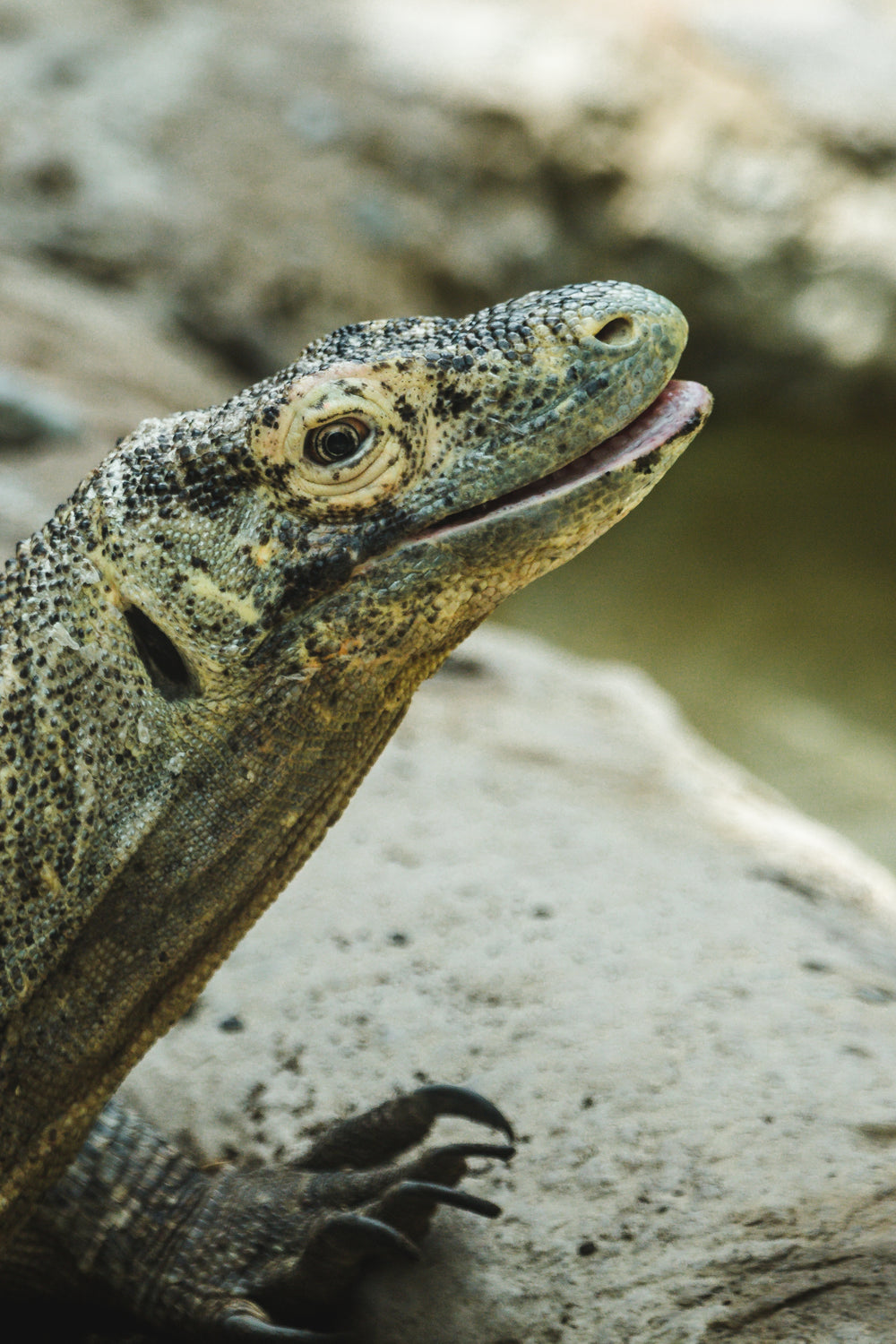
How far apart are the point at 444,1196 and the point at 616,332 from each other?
166 cm

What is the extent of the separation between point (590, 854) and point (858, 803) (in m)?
5.77

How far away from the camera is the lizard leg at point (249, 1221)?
2545 mm

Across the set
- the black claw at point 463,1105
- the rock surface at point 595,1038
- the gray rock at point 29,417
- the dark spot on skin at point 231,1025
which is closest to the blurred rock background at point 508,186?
the gray rock at point 29,417

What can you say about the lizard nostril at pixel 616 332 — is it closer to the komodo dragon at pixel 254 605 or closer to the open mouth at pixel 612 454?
the komodo dragon at pixel 254 605

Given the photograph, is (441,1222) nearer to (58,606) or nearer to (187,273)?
(58,606)

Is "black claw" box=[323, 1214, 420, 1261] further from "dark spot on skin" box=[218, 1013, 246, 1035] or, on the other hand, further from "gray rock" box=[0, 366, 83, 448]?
"gray rock" box=[0, 366, 83, 448]

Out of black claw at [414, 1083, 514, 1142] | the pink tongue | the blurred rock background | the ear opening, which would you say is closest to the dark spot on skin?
black claw at [414, 1083, 514, 1142]

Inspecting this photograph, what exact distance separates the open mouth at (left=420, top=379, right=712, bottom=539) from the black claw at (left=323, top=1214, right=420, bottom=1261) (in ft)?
4.43

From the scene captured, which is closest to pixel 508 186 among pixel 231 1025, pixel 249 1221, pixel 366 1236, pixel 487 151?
pixel 487 151

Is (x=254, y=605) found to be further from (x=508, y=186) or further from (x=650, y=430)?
(x=508, y=186)

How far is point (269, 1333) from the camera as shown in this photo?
250cm

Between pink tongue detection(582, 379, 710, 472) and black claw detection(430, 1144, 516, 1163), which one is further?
black claw detection(430, 1144, 516, 1163)

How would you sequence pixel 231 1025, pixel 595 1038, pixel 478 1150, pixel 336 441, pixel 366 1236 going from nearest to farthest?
pixel 336 441, pixel 366 1236, pixel 478 1150, pixel 595 1038, pixel 231 1025

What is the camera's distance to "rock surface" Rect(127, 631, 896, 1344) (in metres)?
2.47
